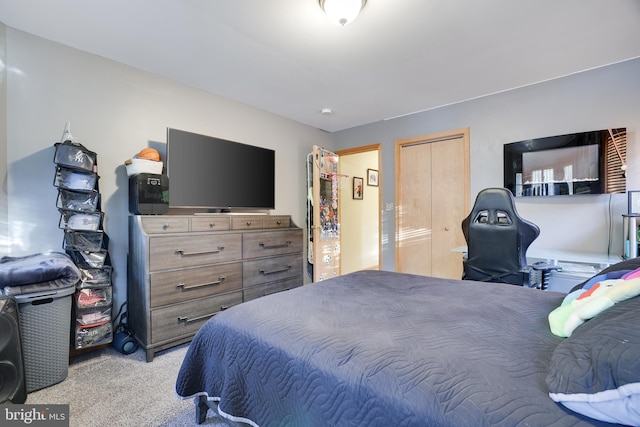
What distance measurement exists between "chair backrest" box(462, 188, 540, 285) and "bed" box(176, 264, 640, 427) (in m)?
0.70

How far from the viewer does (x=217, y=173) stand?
3.03m

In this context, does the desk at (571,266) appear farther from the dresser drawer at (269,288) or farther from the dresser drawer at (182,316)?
the dresser drawer at (182,316)

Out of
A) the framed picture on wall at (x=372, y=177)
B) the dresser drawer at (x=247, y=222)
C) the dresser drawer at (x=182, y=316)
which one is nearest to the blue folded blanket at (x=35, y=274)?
the dresser drawer at (x=182, y=316)

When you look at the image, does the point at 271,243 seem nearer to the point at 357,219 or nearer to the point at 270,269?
the point at 270,269

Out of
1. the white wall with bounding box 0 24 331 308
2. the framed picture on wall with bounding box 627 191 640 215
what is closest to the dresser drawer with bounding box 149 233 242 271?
the white wall with bounding box 0 24 331 308

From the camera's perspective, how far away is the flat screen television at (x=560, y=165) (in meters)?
2.64

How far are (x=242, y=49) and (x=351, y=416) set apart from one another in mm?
2574

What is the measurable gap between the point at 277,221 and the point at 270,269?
0.58 metres

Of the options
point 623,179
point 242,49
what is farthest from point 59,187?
point 623,179

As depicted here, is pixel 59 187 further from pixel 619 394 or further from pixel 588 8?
pixel 588 8

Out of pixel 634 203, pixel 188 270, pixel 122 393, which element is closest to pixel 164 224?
pixel 188 270

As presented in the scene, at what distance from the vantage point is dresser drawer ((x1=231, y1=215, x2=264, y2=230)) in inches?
111

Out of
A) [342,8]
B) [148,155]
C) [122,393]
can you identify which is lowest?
[122,393]

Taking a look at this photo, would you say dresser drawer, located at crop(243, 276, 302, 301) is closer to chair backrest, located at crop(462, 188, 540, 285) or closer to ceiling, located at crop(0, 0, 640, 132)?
chair backrest, located at crop(462, 188, 540, 285)
